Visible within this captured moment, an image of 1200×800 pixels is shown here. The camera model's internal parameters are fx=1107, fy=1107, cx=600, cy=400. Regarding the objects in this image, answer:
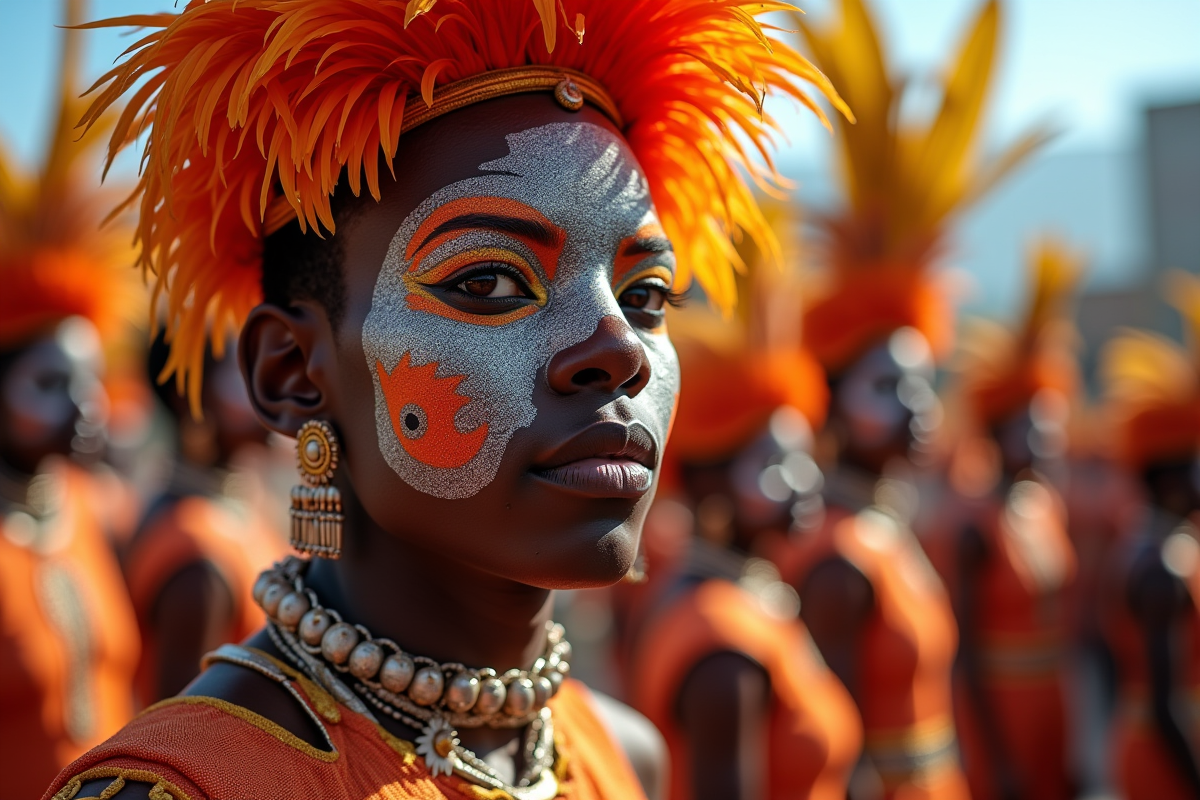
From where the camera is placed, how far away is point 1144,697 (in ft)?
21.4

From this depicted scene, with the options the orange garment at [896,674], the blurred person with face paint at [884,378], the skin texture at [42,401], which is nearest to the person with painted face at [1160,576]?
the blurred person with face paint at [884,378]

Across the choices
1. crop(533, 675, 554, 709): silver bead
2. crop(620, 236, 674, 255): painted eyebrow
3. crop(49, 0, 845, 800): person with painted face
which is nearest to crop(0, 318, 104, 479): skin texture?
crop(49, 0, 845, 800): person with painted face

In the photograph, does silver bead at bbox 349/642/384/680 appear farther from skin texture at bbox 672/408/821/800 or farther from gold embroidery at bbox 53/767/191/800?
skin texture at bbox 672/408/821/800

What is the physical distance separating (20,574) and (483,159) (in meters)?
3.46

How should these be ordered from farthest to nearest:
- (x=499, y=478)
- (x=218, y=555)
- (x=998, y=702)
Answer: (x=998, y=702) < (x=218, y=555) < (x=499, y=478)

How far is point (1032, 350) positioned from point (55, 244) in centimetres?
646

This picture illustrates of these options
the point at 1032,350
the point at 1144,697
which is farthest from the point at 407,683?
the point at 1032,350

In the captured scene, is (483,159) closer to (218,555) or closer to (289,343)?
(289,343)

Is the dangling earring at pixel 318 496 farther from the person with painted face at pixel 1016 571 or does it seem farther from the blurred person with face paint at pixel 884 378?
the person with painted face at pixel 1016 571

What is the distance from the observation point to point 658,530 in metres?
9.49

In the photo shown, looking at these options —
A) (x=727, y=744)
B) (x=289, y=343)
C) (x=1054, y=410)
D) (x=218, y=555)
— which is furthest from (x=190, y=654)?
(x=1054, y=410)

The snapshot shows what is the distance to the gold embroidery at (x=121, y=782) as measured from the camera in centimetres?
150

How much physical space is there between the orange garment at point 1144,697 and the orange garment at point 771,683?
2955 millimetres

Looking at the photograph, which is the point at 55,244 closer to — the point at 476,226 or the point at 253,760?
the point at 476,226
